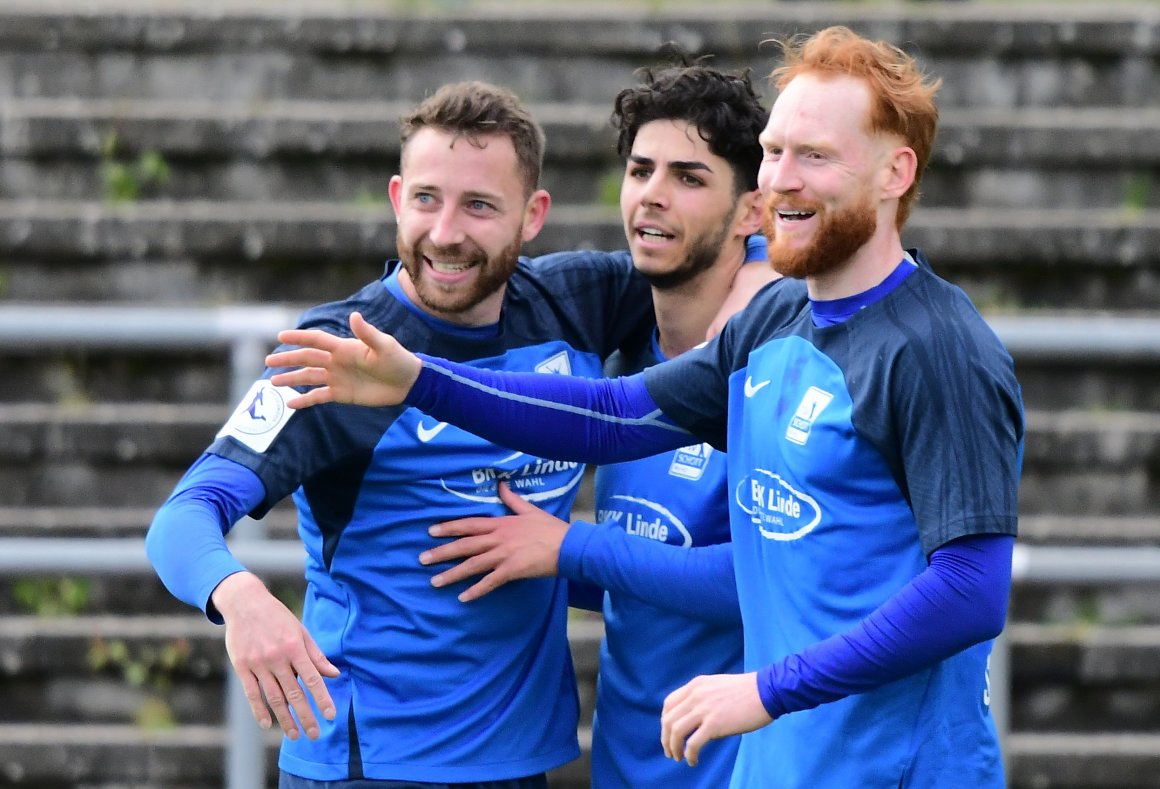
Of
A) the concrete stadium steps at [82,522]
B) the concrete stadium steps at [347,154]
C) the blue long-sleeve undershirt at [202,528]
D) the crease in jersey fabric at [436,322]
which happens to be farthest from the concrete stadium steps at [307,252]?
the blue long-sleeve undershirt at [202,528]

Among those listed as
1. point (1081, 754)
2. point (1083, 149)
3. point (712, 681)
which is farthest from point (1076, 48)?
point (712, 681)

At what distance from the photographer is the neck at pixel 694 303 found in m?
3.14

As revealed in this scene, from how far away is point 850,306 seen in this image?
250 cm

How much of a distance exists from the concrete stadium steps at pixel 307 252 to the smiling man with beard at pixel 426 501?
93.9 inches

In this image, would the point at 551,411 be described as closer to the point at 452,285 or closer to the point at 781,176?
the point at 452,285

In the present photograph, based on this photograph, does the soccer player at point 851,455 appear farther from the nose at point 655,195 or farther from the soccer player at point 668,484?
the nose at point 655,195

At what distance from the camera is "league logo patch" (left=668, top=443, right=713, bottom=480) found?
3008mm


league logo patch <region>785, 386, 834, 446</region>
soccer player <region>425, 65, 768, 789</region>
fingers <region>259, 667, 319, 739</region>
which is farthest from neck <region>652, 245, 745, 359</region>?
fingers <region>259, 667, 319, 739</region>

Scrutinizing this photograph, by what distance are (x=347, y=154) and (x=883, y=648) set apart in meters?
3.72

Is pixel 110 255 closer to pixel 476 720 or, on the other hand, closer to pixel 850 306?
pixel 476 720

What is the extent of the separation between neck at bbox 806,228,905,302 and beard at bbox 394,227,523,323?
26.9 inches

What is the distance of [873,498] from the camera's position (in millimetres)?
2412

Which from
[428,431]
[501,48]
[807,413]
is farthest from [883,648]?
[501,48]

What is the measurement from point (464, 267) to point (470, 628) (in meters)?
0.64
